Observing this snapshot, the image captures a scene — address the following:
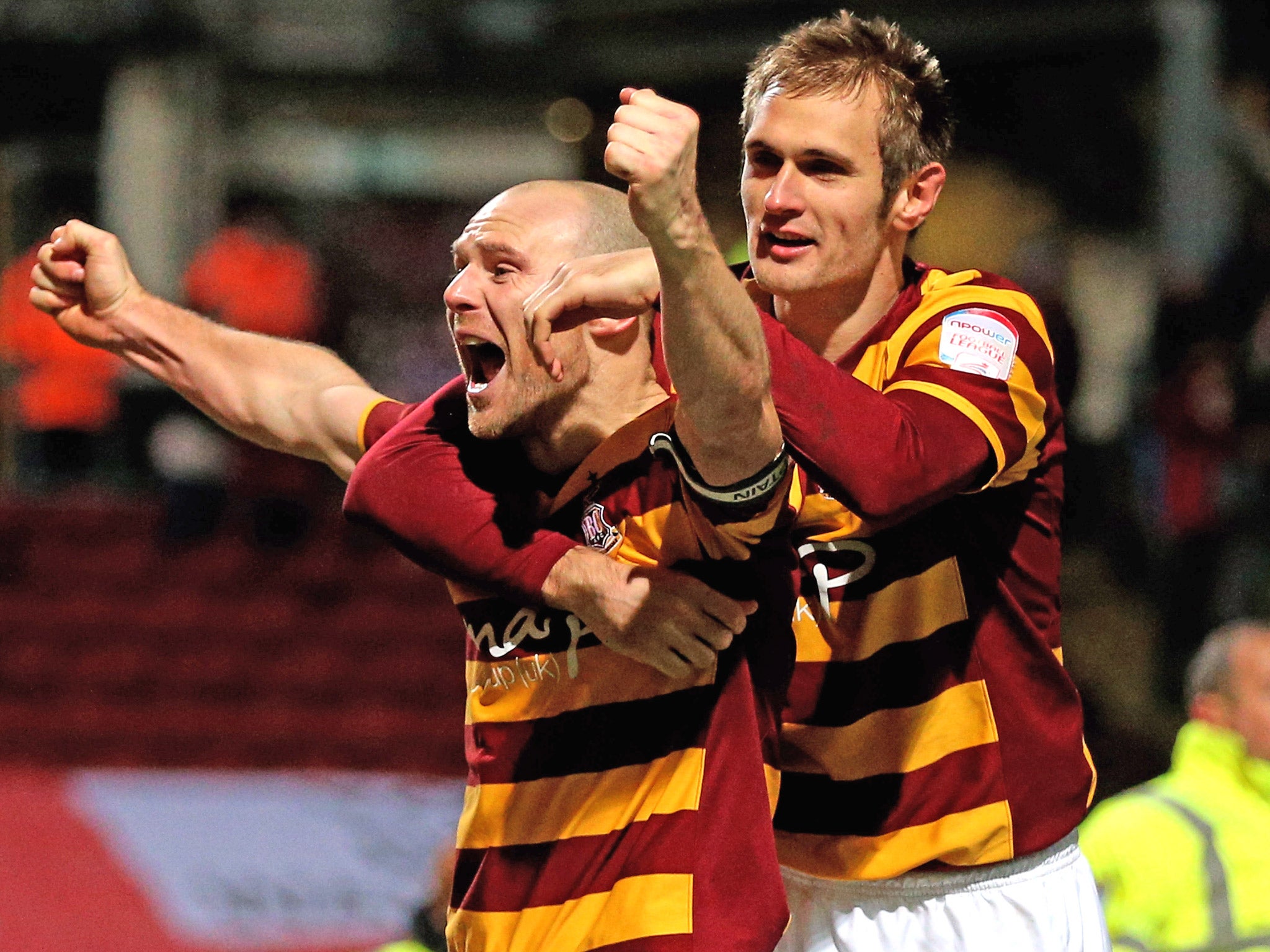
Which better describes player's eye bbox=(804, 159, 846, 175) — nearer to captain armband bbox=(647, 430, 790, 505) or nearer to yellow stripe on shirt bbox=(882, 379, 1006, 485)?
yellow stripe on shirt bbox=(882, 379, 1006, 485)

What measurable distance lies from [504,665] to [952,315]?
2.45ft

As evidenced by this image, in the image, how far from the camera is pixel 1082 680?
7.76 m

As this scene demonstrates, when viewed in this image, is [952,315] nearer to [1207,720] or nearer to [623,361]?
[623,361]

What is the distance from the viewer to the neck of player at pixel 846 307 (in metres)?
2.59

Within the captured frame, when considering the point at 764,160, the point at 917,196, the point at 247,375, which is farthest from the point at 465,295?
the point at 247,375

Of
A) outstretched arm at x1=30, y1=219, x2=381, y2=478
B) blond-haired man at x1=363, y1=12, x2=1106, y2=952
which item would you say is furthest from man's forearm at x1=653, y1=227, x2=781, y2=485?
outstretched arm at x1=30, y1=219, x2=381, y2=478

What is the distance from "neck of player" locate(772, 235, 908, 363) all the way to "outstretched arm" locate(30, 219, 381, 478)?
74 cm

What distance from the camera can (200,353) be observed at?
3.12m

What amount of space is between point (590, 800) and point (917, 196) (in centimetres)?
97

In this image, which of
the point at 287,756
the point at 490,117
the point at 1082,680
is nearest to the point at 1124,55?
the point at 490,117

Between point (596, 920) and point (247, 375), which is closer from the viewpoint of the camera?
point (596, 920)

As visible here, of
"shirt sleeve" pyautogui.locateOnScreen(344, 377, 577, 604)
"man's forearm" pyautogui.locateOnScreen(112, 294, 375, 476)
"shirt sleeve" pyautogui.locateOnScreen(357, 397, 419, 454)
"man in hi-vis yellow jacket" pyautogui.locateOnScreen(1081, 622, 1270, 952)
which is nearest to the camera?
"shirt sleeve" pyautogui.locateOnScreen(344, 377, 577, 604)

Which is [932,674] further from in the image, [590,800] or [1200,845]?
[1200,845]

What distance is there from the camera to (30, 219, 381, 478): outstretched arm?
3033 millimetres
